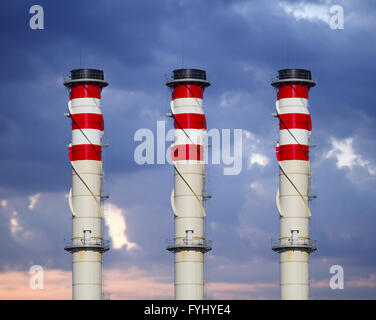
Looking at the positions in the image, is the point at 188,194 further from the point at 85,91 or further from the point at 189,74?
the point at 85,91

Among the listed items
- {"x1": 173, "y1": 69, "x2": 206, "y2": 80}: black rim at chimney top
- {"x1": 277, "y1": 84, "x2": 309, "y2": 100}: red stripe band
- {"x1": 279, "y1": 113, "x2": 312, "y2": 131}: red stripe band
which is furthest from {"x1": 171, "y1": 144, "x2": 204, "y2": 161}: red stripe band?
{"x1": 277, "y1": 84, "x2": 309, "y2": 100}: red stripe band

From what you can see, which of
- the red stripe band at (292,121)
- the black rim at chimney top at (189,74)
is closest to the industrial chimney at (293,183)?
the red stripe band at (292,121)

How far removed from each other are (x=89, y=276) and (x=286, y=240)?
64.2 feet

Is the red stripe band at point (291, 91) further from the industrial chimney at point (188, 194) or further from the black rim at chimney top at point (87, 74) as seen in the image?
the black rim at chimney top at point (87, 74)

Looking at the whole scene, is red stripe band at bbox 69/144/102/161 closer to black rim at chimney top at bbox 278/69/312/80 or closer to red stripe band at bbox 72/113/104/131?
red stripe band at bbox 72/113/104/131

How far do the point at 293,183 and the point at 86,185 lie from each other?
2028 centimetres

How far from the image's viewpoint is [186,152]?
164 metres

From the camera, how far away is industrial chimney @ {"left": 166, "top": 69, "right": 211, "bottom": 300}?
6452 inches

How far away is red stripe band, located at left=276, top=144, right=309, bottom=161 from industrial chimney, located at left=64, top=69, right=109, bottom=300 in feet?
58.3

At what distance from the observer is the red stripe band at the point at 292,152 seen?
166 m

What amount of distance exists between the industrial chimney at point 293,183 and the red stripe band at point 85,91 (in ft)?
57.3
